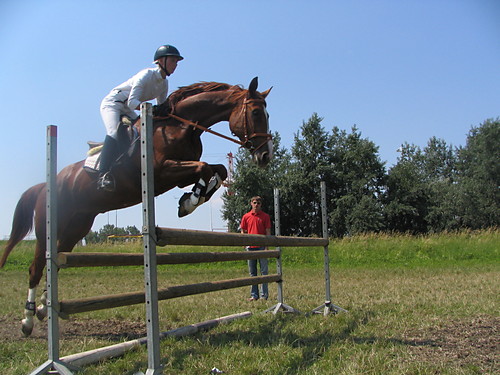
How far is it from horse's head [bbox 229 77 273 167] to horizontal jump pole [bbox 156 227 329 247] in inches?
28.7

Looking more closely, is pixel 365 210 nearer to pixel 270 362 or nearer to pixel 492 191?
pixel 492 191

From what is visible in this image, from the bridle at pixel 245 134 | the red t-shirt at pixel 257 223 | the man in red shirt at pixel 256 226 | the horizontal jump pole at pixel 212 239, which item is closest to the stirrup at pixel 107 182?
the bridle at pixel 245 134

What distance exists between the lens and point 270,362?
10.1ft

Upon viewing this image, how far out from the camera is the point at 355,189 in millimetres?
35688

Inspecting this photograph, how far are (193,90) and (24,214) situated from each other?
2.48 m

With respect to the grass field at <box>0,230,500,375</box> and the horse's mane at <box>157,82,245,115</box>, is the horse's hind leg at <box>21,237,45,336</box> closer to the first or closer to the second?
the grass field at <box>0,230,500,375</box>

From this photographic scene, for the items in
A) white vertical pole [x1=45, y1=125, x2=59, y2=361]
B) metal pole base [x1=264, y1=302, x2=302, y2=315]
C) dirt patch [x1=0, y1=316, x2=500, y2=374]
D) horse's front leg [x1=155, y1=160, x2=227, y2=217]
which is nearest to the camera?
white vertical pole [x1=45, y1=125, x2=59, y2=361]

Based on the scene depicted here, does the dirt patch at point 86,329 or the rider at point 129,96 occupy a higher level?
the rider at point 129,96

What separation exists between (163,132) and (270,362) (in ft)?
7.71

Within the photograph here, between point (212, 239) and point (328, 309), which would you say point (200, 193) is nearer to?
point (212, 239)

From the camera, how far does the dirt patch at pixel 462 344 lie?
3.03 m

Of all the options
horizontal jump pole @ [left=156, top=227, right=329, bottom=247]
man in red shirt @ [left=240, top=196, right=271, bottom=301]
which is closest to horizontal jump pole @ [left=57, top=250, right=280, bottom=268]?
horizontal jump pole @ [left=156, top=227, right=329, bottom=247]

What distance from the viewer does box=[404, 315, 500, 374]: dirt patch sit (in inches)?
119

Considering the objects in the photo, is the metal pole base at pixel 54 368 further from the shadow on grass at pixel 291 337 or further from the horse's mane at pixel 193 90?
the horse's mane at pixel 193 90
